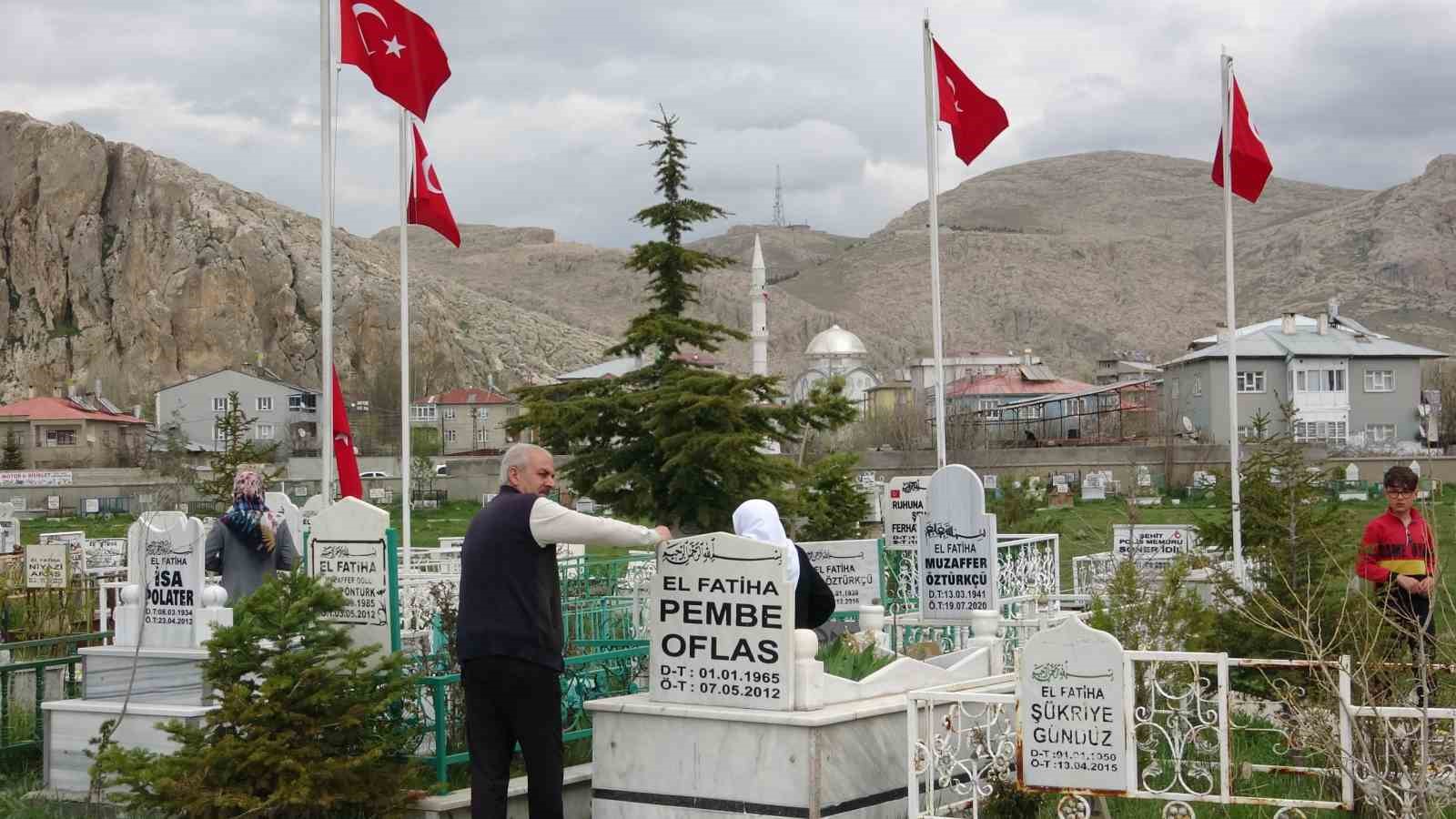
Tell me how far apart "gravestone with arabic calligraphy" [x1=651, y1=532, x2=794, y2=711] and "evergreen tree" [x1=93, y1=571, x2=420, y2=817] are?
1.33 m

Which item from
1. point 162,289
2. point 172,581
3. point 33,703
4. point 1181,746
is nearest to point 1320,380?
point 33,703

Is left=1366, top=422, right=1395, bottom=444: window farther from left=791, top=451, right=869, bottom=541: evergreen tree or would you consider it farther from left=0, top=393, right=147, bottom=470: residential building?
left=0, top=393, right=147, bottom=470: residential building

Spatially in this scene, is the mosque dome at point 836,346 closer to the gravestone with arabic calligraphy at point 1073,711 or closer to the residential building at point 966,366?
the residential building at point 966,366

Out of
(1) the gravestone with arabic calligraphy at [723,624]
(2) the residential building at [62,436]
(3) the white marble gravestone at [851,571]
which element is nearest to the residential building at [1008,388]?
(2) the residential building at [62,436]

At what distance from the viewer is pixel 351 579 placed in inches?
331

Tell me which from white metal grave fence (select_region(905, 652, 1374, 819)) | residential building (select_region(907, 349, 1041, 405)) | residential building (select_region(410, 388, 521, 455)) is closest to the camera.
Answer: white metal grave fence (select_region(905, 652, 1374, 819))

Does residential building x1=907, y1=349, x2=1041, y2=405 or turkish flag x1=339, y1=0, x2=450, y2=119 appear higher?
residential building x1=907, y1=349, x2=1041, y2=405

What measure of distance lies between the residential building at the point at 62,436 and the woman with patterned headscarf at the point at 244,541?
9570cm

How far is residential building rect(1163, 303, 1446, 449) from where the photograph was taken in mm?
75875

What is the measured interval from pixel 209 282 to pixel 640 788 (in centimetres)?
13930

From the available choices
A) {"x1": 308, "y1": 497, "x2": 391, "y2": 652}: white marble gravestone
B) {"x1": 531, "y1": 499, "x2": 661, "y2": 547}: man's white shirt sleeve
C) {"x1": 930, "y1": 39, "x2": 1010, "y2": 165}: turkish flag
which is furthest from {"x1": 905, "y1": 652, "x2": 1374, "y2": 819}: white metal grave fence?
{"x1": 930, "y1": 39, "x2": 1010, "y2": 165}: turkish flag

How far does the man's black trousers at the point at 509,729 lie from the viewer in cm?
709

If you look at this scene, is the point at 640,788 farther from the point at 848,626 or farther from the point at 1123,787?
the point at 848,626

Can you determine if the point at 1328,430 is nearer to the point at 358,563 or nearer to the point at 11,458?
the point at 11,458
